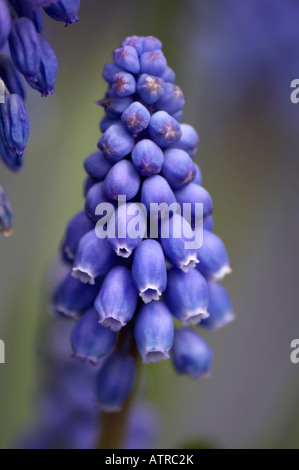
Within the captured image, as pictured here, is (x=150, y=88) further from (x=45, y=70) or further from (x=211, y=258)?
(x=211, y=258)

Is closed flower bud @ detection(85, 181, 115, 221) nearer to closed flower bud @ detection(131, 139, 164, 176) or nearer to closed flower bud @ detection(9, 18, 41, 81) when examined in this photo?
closed flower bud @ detection(131, 139, 164, 176)

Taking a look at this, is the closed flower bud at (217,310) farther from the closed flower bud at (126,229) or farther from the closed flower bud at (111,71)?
the closed flower bud at (111,71)

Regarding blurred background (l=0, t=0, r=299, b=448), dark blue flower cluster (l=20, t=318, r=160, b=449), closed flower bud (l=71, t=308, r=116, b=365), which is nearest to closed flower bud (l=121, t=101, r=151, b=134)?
closed flower bud (l=71, t=308, r=116, b=365)

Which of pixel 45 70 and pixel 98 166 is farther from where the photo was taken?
pixel 98 166

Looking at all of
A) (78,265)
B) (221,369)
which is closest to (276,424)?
(221,369)

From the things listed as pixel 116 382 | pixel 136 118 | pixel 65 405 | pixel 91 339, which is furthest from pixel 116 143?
pixel 65 405

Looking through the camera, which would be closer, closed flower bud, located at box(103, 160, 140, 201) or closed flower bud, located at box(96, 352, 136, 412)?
closed flower bud, located at box(103, 160, 140, 201)
